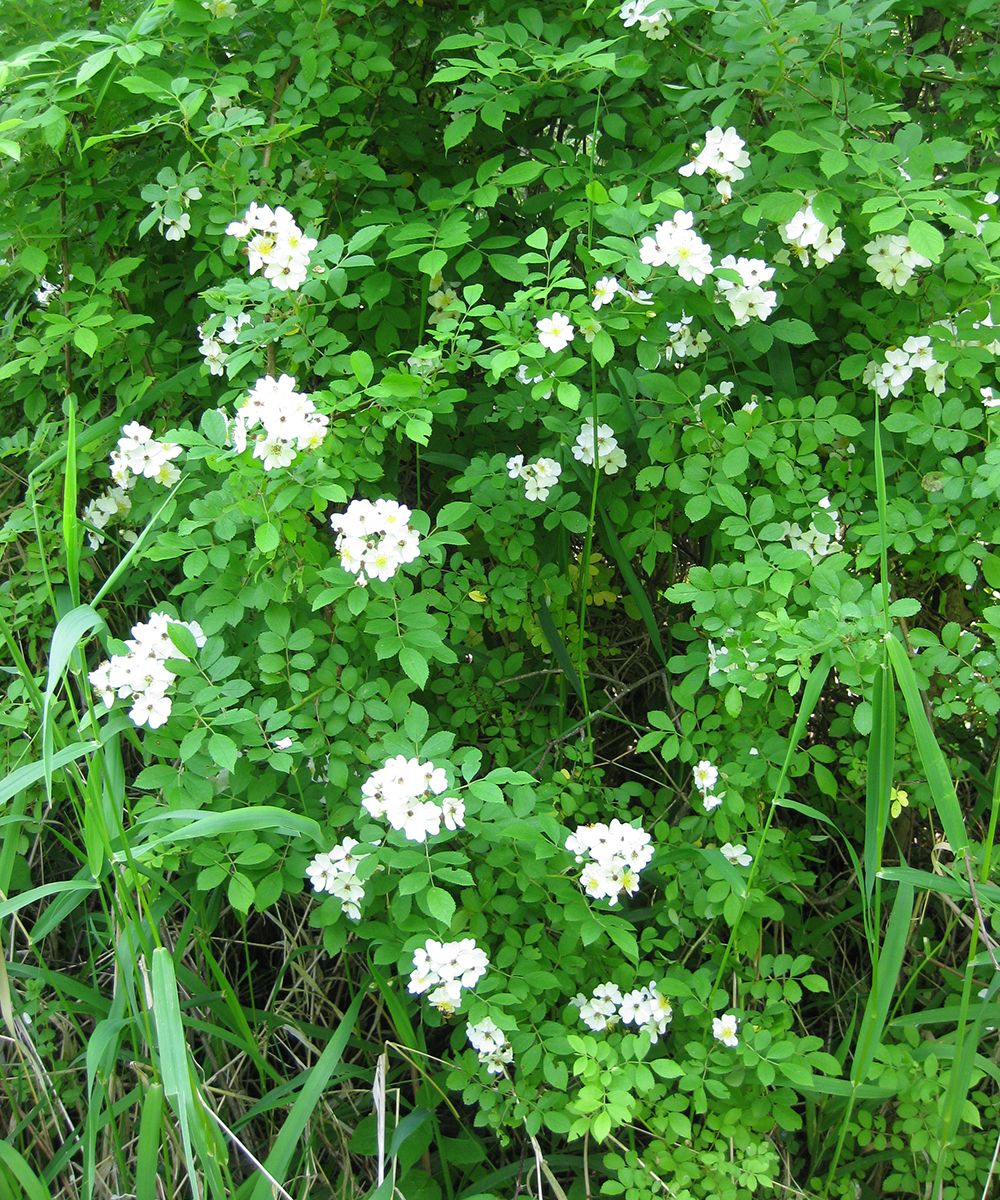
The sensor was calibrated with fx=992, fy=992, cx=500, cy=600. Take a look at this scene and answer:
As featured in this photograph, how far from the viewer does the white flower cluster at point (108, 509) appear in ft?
6.00

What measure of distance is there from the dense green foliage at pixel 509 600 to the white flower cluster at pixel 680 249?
0.01 m

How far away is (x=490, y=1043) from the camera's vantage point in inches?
54.6

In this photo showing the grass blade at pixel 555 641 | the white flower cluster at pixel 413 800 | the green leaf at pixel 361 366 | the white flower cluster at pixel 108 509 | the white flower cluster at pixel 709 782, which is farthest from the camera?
the white flower cluster at pixel 108 509

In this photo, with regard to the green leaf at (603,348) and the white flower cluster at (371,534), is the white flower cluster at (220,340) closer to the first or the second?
the white flower cluster at (371,534)

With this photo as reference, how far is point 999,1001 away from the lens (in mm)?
1471

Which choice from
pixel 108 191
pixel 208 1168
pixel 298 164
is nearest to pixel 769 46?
pixel 298 164

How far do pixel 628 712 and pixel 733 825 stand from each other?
0.52m

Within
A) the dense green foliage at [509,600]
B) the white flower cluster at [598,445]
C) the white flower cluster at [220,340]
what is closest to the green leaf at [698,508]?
the dense green foliage at [509,600]

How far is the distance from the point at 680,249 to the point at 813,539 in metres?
0.49

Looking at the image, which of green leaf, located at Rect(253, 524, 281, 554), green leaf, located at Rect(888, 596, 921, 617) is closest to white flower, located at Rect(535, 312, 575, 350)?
green leaf, located at Rect(253, 524, 281, 554)

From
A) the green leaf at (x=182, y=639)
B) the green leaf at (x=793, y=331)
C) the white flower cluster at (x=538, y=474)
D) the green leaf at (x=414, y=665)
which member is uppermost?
the green leaf at (x=793, y=331)

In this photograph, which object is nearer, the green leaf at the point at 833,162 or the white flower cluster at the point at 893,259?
the green leaf at the point at 833,162

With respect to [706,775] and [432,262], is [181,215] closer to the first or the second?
[432,262]

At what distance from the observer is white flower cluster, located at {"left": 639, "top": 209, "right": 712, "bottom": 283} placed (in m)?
1.44
